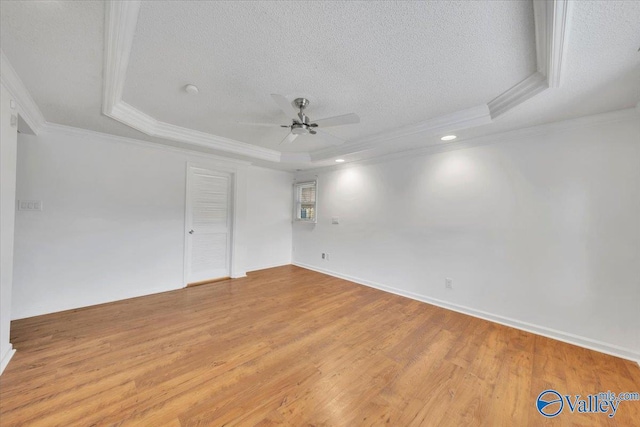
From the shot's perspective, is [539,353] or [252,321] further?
[252,321]

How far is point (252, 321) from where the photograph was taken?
109 inches

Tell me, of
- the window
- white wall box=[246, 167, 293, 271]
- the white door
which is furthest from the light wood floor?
the window

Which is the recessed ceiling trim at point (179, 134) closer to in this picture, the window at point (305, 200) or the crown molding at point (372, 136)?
the crown molding at point (372, 136)

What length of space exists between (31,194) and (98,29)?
8.46ft

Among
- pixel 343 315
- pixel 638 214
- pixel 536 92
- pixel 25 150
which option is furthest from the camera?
pixel 343 315

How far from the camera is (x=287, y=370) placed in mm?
1930

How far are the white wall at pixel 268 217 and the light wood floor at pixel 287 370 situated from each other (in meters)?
2.11

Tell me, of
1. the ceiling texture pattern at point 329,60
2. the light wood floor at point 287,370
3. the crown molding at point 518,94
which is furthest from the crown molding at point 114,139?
the crown molding at point 518,94

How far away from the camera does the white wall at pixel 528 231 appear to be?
221 cm

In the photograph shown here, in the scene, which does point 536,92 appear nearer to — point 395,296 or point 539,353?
point 539,353

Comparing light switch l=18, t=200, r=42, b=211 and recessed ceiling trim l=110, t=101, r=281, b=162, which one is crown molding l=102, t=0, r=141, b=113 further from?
light switch l=18, t=200, r=42, b=211

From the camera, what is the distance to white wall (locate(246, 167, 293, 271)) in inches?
196

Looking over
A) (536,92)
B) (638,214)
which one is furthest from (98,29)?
(638,214)

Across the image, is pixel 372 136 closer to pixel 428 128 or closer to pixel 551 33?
pixel 428 128
